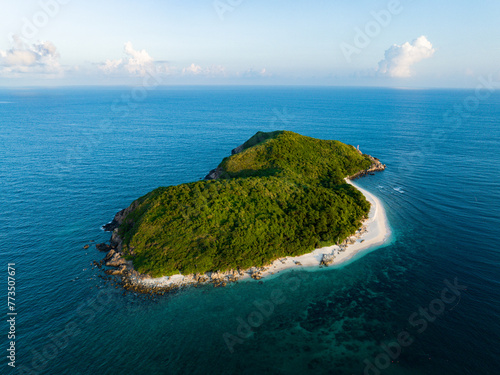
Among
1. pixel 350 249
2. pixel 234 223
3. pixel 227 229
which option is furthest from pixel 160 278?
pixel 350 249

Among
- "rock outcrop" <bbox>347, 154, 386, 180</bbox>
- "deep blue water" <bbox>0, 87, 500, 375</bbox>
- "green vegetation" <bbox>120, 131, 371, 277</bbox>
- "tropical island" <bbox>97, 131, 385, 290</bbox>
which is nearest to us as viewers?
"deep blue water" <bbox>0, 87, 500, 375</bbox>

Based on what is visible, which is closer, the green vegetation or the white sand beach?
the green vegetation

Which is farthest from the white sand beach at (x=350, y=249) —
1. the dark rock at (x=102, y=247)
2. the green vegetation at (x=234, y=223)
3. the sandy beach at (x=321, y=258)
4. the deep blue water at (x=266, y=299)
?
the dark rock at (x=102, y=247)

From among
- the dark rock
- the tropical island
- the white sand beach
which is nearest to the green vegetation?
the tropical island

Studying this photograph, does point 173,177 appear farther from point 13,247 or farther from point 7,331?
point 7,331

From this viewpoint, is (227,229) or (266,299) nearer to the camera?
(266,299)

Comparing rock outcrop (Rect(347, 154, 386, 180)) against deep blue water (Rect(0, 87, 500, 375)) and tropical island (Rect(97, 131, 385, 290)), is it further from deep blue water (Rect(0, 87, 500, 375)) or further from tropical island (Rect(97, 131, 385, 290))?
tropical island (Rect(97, 131, 385, 290))

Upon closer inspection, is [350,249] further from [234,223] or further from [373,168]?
[373,168]

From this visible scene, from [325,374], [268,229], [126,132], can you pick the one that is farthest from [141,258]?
[126,132]
